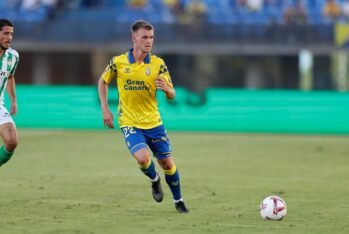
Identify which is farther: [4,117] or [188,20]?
[188,20]

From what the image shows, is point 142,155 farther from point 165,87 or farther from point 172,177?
point 165,87

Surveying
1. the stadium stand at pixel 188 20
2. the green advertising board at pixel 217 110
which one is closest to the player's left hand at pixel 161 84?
the green advertising board at pixel 217 110

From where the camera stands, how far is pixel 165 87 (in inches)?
432

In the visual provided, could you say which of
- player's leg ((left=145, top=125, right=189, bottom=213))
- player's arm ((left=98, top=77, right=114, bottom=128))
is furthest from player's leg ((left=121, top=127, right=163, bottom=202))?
player's arm ((left=98, top=77, right=114, bottom=128))

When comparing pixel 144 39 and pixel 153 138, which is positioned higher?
pixel 144 39

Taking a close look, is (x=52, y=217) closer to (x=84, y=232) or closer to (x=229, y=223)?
(x=84, y=232)

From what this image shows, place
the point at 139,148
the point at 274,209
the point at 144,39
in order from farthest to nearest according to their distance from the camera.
A: 1. the point at 139,148
2. the point at 144,39
3. the point at 274,209

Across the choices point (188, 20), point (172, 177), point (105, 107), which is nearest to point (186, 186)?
point (172, 177)

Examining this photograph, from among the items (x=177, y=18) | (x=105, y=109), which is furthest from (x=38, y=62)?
(x=105, y=109)

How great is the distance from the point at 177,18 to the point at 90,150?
552 inches

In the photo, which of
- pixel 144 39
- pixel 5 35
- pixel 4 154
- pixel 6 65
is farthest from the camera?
pixel 6 65

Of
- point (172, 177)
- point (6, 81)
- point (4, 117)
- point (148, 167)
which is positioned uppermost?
point (6, 81)

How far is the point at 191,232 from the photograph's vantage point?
389 inches

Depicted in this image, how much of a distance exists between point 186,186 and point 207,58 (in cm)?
2497
